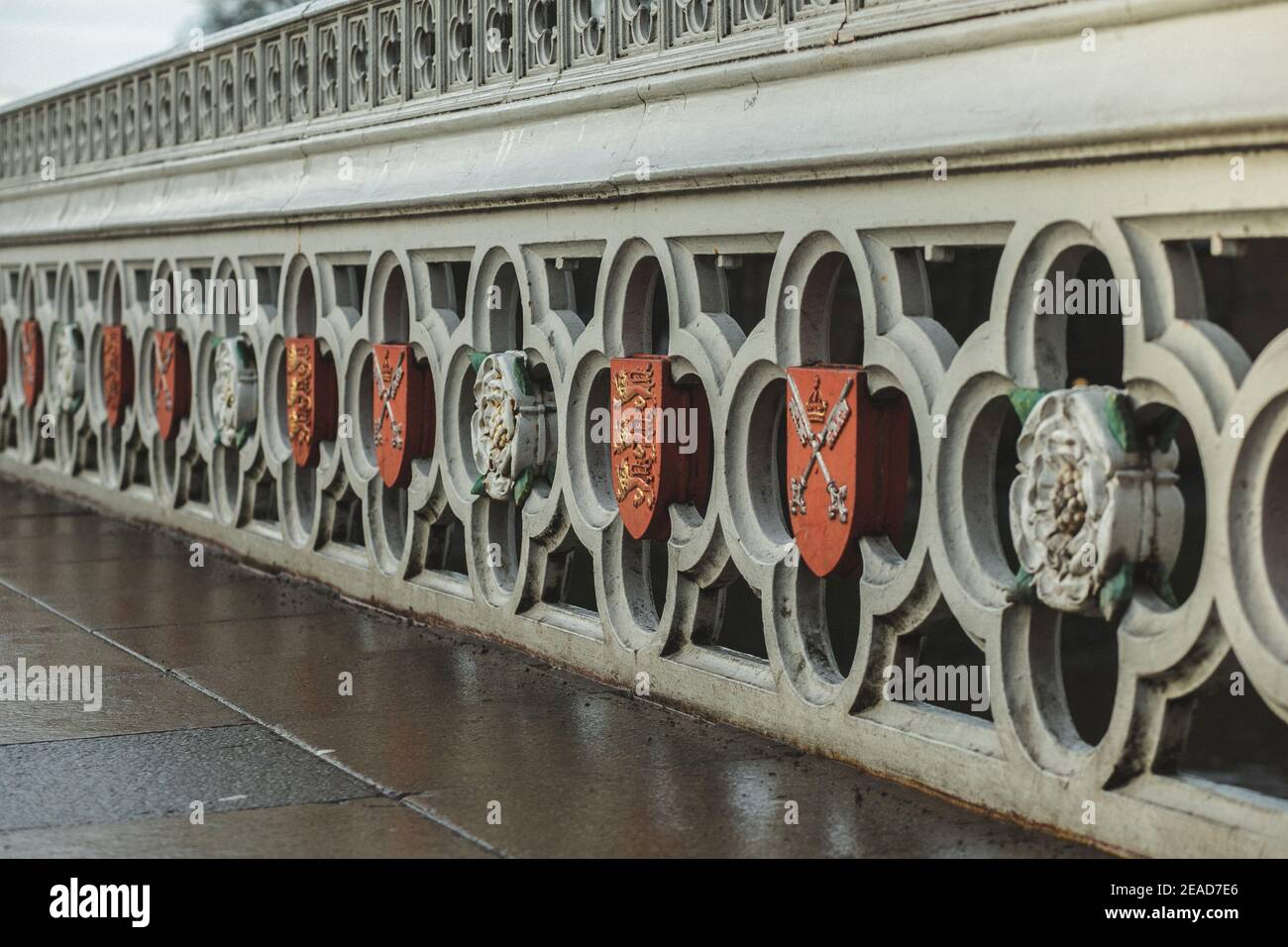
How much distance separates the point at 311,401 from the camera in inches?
311

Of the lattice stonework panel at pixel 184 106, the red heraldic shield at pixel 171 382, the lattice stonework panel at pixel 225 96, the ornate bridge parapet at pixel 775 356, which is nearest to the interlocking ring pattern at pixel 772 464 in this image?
the ornate bridge parapet at pixel 775 356

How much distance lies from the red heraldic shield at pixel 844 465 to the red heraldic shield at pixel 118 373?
6083 mm

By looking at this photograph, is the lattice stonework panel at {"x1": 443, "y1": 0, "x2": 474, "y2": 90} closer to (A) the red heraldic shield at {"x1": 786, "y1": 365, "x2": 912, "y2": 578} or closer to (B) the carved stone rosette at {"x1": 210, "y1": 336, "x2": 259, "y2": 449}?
(B) the carved stone rosette at {"x1": 210, "y1": 336, "x2": 259, "y2": 449}

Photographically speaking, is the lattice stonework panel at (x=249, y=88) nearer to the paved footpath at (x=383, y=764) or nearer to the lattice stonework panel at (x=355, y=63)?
the lattice stonework panel at (x=355, y=63)

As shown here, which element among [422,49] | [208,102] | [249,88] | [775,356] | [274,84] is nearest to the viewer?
[775,356]

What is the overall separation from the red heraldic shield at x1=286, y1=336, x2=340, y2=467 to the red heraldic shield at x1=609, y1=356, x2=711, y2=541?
2.47 m

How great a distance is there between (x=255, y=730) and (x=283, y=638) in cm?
142

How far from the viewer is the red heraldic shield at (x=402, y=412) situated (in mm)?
7070

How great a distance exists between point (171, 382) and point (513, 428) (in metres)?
3.68

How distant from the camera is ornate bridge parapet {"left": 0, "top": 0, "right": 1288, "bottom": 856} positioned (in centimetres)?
382

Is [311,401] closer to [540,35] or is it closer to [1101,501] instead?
[540,35]

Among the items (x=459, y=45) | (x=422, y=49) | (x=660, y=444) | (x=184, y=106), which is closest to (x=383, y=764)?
(x=660, y=444)
